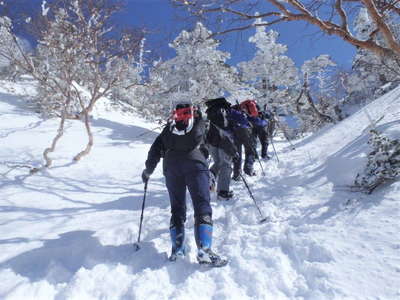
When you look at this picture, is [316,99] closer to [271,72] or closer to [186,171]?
[271,72]

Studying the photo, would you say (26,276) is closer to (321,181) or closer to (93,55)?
(321,181)

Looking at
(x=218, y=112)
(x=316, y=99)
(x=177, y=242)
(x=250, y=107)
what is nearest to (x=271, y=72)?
(x=316, y=99)

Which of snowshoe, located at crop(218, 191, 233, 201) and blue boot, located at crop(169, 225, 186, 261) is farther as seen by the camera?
snowshoe, located at crop(218, 191, 233, 201)

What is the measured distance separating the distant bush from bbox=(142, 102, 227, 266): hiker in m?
2.34

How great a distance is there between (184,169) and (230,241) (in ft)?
3.97

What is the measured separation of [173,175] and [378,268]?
233 centimetres

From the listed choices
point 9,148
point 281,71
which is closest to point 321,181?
point 9,148

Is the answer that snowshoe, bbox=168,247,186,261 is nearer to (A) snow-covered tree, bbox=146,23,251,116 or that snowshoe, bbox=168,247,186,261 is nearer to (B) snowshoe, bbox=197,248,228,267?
(B) snowshoe, bbox=197,248,228,267

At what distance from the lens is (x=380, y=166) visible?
3789 millimetres

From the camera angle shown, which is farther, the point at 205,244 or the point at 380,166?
the point at 380,166

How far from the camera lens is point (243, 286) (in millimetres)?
2664

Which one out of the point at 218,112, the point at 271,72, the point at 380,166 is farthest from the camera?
the point at 271,72

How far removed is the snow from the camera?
103 inches

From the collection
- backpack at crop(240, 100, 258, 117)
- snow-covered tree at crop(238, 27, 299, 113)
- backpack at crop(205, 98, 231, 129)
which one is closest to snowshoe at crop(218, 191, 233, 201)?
backpack at crop(205, 98, 231, 129)
